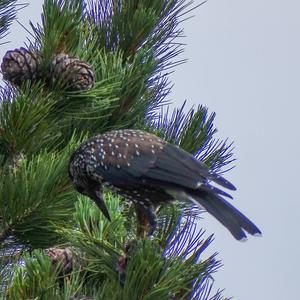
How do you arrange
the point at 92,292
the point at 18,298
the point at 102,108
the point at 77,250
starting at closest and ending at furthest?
the point at 18,298 → the point at 92,292 → the point at 77,250 → the point at 102,108

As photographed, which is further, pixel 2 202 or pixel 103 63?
pixel 103 63

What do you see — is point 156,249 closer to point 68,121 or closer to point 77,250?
point 77,250

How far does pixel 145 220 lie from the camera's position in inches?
141

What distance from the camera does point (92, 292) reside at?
122 inches

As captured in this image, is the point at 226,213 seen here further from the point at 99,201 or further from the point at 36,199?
the point at 36,199

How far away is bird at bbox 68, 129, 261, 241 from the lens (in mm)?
3551

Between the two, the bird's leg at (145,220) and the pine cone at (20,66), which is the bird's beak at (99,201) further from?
the pine cone at (20,66)

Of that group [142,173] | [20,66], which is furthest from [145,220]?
[20,66]

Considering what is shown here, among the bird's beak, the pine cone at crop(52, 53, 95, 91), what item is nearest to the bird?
the bird's beak

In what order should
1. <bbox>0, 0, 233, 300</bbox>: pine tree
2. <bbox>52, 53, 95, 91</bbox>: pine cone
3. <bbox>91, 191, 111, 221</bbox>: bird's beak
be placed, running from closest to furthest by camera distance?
<bbox>0, 0, 233, 300</bbox>: pine tree → <bbox>91, 191, 111, 221</bbox>: bird's beak → <bbox>52, 53, 95, 91</bbox>: pine cone

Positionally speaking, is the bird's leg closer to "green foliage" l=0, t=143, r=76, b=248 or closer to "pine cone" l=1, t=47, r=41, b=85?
"green foliage" l=0, t=143, r=76, b=248

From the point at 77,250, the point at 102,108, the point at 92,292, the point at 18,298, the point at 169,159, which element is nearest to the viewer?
the point at 18,298

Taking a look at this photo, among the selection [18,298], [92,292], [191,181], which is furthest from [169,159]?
[18,298]

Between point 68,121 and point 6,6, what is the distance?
566 millimetres
